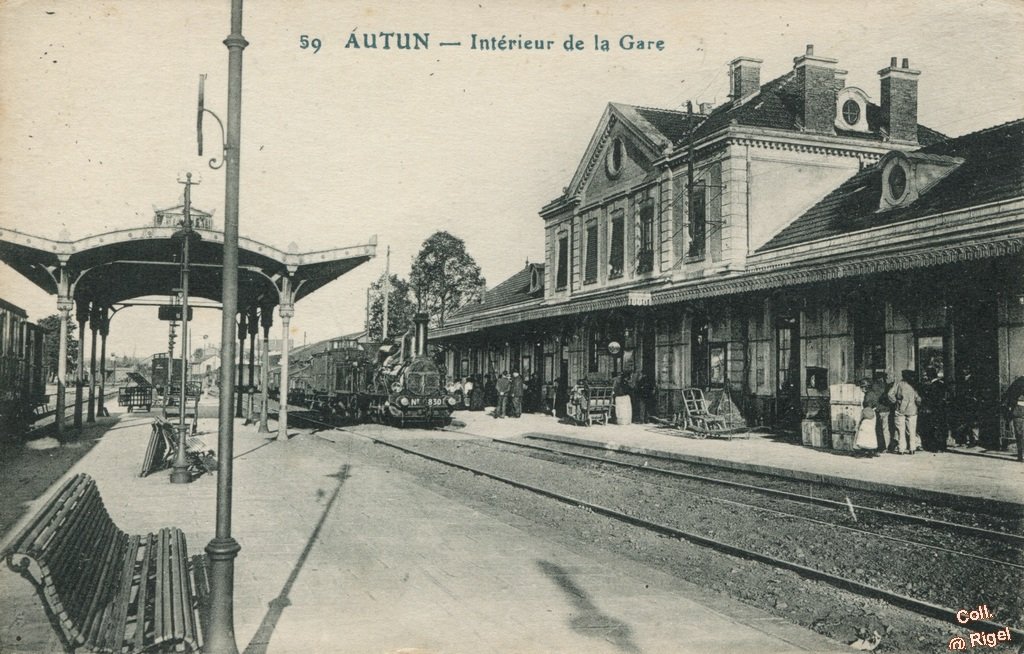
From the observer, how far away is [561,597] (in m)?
5.39

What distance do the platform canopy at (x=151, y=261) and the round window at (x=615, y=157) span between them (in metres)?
11.8

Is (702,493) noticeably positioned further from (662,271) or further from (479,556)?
(662,271)

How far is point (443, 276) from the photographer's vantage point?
56188 millimetres

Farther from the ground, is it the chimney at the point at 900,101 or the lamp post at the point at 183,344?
the chimney at the point at 900,101

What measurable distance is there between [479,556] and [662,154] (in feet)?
63.1

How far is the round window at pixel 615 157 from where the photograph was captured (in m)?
26.6

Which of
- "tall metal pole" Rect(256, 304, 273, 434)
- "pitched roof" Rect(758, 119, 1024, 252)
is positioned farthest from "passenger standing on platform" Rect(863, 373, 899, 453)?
"tall metal pole" Rect(256, 304, 273, 434)

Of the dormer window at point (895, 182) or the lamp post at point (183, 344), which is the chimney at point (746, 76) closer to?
the dormer window at point (895, 182)

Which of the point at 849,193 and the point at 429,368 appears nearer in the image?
the point at 849,193

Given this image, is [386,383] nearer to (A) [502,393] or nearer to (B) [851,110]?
(A) [502,393]

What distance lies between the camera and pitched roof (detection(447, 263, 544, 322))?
3700 centimetres

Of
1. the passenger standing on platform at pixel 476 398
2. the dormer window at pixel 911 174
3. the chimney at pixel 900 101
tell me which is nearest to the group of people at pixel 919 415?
the dormer window at pixel 911 174

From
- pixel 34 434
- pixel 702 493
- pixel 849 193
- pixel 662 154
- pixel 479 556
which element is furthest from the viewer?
pixel 662 154

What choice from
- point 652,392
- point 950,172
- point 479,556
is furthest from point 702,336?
point 479,556
